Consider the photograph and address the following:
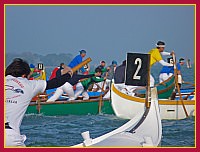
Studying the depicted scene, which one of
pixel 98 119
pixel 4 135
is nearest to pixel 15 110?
pixel 4 135

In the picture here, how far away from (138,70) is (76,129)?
218cm

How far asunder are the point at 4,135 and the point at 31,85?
368 mm

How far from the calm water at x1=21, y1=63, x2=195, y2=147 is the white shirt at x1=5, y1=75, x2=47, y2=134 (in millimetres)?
2435

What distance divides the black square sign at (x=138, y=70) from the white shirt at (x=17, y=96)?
174 centimetres

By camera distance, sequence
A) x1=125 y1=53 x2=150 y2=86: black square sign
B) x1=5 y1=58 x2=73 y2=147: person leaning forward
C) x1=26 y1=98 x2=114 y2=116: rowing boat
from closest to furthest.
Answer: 1. x1=5 y1=58 x2=73 y2=147: person leaning forward
2. x1=125 y1=53 x2=150 y2=86: black square sign
3. x1=26 y1=98 x2=114 y2=116: rowing boat

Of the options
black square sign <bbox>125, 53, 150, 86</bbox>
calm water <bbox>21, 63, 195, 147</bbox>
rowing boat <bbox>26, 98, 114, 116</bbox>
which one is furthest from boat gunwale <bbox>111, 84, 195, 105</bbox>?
black square sign <bbox>125, 53, 150, 86</bbox>

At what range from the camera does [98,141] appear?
3.38m

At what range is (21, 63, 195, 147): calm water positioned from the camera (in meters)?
5.54

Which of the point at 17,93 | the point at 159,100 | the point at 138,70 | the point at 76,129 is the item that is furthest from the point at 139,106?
the point at 17,93

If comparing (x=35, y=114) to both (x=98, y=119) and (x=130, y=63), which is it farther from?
(x=130, y=63)

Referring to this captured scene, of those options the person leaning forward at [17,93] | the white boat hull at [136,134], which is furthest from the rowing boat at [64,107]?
the person leaning forward at [17,93]

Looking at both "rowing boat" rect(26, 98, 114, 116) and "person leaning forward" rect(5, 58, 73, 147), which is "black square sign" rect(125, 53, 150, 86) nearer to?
"person leaning forward" rect(5, 58, 73, 147)

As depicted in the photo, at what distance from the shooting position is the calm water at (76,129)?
5539mm

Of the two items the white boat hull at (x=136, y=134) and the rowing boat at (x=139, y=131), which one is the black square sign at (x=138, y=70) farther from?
the white boat hull at (x=136, y=134)
